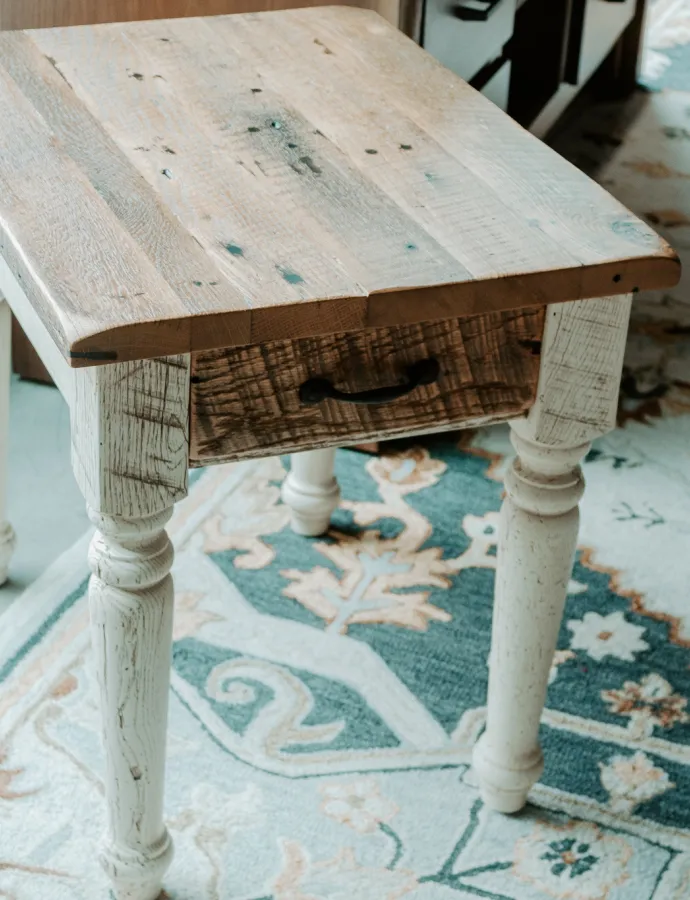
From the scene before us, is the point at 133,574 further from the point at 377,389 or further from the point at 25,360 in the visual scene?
the point at 25,360

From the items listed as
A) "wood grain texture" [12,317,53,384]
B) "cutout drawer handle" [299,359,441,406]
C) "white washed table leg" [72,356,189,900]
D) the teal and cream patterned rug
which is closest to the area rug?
the teal and cream patterned rug

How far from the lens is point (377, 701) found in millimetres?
1296

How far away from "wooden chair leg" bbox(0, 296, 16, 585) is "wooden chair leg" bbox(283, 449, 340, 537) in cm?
31

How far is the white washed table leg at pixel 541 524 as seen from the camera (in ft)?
3.03

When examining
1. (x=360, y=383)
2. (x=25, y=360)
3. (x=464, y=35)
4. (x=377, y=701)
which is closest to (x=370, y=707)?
(x=377, y=701)

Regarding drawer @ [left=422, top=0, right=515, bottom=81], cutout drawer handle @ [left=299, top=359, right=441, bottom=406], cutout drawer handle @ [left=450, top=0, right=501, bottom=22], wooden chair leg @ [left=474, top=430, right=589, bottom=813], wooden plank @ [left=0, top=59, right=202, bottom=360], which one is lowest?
wooden chair leg @ [left=474, top=430, right=589, bottom=813]

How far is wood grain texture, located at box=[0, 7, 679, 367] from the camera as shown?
0.81 meters

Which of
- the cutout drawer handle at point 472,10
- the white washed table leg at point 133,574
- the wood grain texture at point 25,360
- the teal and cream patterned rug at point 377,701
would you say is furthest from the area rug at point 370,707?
the cutout drawer handle at point 472,10

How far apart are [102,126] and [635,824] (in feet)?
2.48

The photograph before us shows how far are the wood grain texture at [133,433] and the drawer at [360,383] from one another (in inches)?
0.6

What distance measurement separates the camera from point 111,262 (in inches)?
33.0

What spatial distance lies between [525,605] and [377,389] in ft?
0.90

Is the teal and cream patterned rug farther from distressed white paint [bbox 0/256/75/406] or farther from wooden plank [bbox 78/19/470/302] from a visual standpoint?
wooden plank [bbox 78/19/470/302]

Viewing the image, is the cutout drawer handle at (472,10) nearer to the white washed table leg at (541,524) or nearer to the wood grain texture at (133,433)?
the white washed table leg at (541,524)
